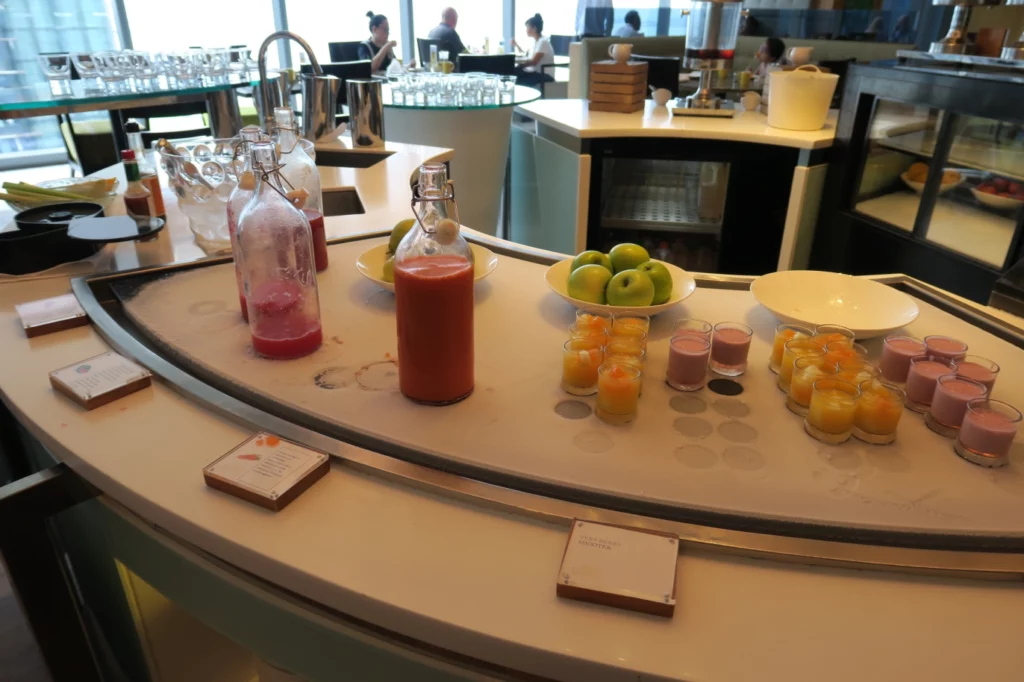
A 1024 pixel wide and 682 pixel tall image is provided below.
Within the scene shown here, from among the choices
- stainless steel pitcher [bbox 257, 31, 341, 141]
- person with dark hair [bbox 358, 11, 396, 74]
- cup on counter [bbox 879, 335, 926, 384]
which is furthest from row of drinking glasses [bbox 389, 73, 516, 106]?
person with dark hair [bbox 358, 11, 396, 74]

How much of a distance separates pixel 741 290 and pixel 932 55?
5.12 ft

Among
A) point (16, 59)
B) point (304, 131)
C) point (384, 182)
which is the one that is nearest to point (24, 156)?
point (16, 59)

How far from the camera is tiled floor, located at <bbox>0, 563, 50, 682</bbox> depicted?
155 cm

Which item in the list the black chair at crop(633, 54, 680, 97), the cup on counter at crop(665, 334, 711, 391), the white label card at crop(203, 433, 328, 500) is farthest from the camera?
the black chair at crop(633, 54, 680, 97)

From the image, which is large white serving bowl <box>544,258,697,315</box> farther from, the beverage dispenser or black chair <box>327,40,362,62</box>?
black chair <box>327,40,362,62</box>

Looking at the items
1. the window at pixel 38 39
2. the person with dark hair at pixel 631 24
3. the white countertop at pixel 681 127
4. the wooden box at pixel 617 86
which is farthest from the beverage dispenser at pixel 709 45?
the window at pixel 38 39

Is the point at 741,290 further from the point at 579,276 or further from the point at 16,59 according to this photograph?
the point at 16,59

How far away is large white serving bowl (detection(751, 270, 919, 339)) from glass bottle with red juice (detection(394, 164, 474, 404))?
0.58m

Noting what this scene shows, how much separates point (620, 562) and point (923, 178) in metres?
2.36

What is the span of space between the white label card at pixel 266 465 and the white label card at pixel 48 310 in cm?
54

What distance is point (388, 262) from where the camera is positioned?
4.18 feet

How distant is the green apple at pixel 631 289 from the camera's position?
44.3 inches

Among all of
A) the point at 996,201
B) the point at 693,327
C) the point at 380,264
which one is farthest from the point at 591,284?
the point at 996,201

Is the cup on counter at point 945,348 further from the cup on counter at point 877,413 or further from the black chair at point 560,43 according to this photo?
the black chair at point 560,43
